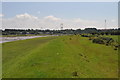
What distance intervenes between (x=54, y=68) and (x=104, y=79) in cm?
659

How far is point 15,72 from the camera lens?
18031mm

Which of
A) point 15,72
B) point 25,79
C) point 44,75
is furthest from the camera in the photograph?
point 15,72

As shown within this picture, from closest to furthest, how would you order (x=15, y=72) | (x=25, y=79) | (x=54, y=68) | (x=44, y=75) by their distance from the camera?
(x=25, y=79), (x=44, y=75), (x=15, y=72), (x=54, y=68)

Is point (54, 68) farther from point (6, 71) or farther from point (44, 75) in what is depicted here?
point (6, 71)

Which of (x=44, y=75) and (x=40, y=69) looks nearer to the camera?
(x=44, y=75)

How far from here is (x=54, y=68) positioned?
19.5 meters

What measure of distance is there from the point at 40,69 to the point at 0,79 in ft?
16.5

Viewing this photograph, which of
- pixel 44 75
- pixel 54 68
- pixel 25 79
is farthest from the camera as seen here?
pixel 54 68

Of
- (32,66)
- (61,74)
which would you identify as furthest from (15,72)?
(61,74)

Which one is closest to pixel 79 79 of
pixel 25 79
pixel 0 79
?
pixel 25 79

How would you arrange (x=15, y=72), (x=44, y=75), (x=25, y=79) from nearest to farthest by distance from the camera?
1. (x=25, y=79)
2. (x=44, y=75)
3. (x=15, y=72)

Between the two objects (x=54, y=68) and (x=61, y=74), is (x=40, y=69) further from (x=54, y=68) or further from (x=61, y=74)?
(x=61, y=74)

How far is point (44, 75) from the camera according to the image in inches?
661

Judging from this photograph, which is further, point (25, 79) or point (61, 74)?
point (61, 74)
